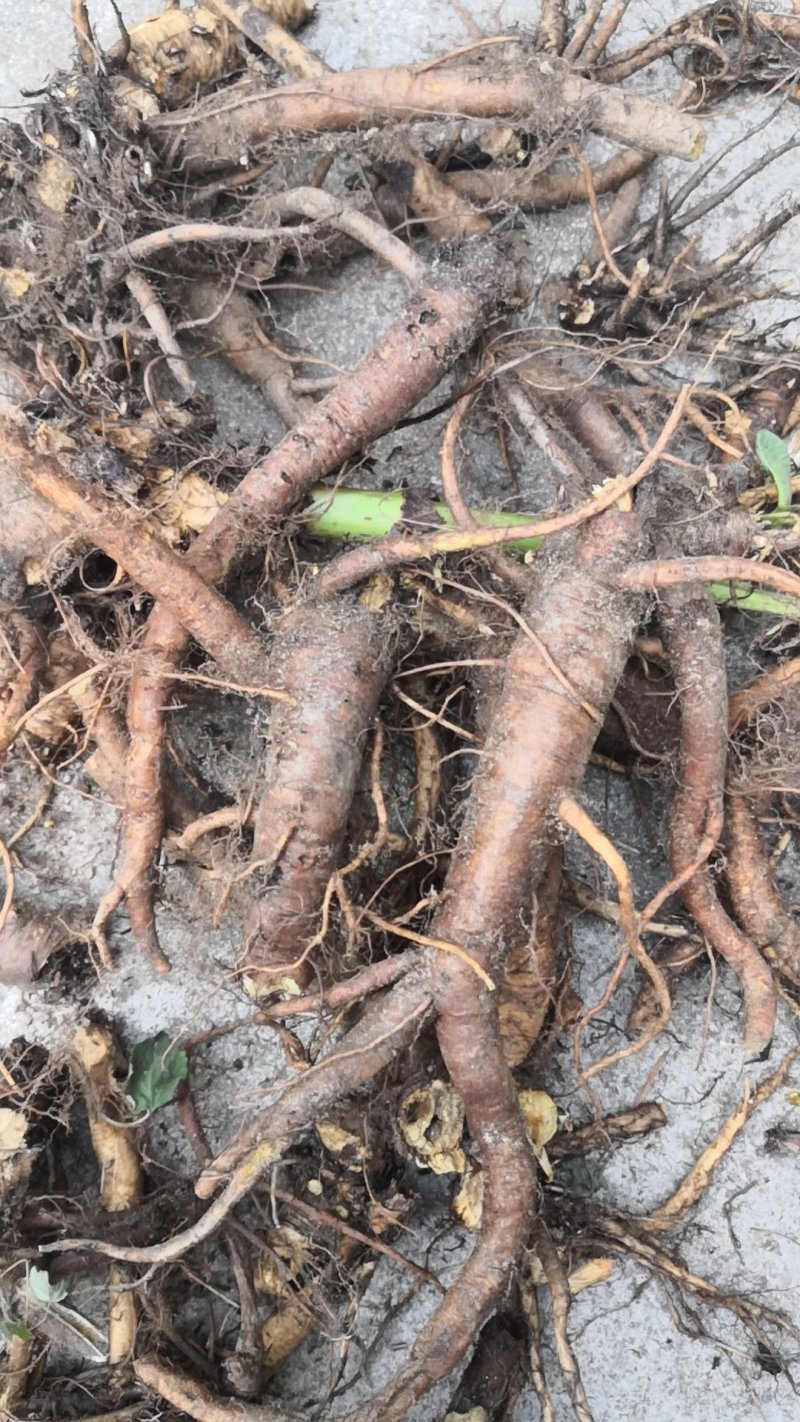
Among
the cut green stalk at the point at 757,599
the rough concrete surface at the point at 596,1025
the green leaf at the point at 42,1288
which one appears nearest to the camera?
the green leaf at the point at 42,1288

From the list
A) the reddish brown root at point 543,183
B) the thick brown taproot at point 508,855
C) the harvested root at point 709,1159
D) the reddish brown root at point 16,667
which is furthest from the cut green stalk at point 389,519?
the harvested root at point 709,1159

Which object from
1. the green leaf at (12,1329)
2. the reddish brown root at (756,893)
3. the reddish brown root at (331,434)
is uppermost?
the reddish brown root at (331,434)

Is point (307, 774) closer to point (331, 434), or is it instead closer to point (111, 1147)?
point (331, 434)

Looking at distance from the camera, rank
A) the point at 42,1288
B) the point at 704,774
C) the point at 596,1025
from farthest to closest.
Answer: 1. the point at 596,1025
2. the point at 704,774
3. the point at 42,1288

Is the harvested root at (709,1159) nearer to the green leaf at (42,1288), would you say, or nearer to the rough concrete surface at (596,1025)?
the rough concrete surface at (596,1025)

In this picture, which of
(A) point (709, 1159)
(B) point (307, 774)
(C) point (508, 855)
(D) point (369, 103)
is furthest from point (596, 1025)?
(D) point (369, 103)

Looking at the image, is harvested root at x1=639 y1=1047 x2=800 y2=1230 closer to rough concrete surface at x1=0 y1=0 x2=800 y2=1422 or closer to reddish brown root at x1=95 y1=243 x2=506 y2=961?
rough concrete surface at x1=0 y1=0 x2=800 y2=1422

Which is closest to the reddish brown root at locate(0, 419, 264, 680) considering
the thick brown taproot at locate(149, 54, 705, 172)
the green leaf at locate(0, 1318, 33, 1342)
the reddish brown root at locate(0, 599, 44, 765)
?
the reddish brown root at locate(0, 599, 44, 765)

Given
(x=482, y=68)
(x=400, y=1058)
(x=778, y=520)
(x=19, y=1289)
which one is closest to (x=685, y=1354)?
(x=400, y=1058)
